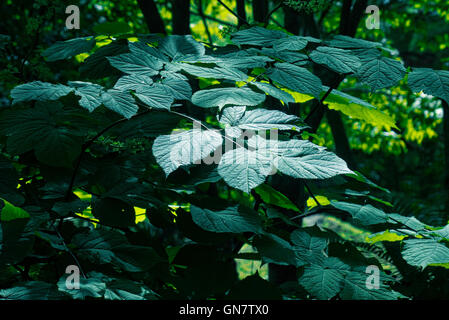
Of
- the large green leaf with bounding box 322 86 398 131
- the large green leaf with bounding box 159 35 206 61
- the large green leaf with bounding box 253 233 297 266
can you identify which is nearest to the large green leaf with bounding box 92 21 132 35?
the large green leaf with bounding box 159 35 206 61

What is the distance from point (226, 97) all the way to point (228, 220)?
26 cm

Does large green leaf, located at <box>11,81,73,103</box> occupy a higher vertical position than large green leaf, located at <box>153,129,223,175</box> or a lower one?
higher

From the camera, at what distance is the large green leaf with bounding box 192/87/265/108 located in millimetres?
864

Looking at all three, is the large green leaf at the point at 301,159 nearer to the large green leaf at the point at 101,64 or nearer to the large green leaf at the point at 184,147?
the large green leaf at the point at 184,147

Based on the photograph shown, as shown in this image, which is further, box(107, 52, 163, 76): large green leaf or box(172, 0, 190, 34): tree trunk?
box(172, 0, 190, 34): tree trunk

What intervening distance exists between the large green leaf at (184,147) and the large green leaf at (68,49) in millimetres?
497

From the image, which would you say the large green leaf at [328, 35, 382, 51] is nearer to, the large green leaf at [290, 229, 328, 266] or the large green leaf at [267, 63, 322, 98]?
the large green leaf at [267, 63, 322, 98]

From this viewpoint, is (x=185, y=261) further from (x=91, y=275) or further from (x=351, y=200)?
(x=351, y=200)

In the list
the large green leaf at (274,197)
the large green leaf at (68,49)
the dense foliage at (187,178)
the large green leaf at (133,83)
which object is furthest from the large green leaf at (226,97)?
the large green leaf at (68,49)

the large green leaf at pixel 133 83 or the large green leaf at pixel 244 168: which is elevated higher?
the large green leaf at pixel 133 83

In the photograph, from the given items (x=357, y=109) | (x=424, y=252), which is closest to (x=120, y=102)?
(x=424, y=252)

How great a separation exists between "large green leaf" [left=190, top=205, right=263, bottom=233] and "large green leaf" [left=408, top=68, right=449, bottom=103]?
1.52 feet

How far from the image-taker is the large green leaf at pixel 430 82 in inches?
36.6

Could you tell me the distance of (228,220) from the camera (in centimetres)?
82
